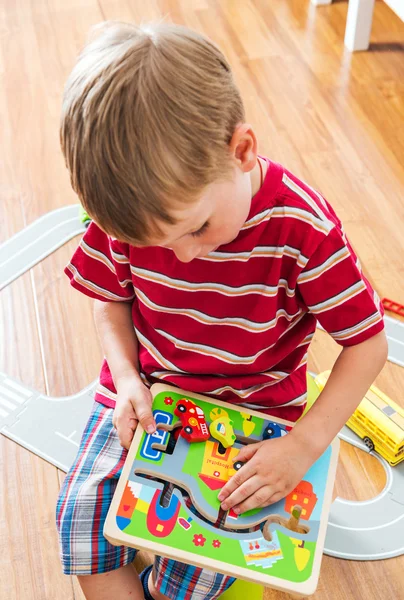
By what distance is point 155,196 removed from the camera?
0.57 m

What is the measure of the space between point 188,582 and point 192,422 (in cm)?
20

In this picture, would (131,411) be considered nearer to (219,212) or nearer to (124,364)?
(124,364)

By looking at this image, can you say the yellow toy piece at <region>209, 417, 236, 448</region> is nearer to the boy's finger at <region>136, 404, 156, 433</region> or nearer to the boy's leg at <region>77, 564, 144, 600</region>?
the boy's finger at <region>136, 404, 156, 433</region>

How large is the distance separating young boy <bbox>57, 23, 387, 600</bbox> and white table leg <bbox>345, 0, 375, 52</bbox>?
1.25 metres

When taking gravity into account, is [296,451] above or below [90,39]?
below

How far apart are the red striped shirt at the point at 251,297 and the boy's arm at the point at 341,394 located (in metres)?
0.02

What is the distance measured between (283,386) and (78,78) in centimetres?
42

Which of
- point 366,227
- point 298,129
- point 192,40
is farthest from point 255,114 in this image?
point 192,40

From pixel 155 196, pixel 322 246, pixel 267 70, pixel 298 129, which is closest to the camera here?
pixel 155 196

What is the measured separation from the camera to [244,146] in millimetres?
617

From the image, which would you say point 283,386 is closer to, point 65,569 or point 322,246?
point 322,246

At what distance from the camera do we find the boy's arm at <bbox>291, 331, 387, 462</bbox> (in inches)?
29.9

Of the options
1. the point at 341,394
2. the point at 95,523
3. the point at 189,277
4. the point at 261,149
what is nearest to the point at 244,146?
the point at 189,277

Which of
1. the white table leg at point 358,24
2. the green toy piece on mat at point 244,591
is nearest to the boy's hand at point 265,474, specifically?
the green toy piece on mat at point 244,591
